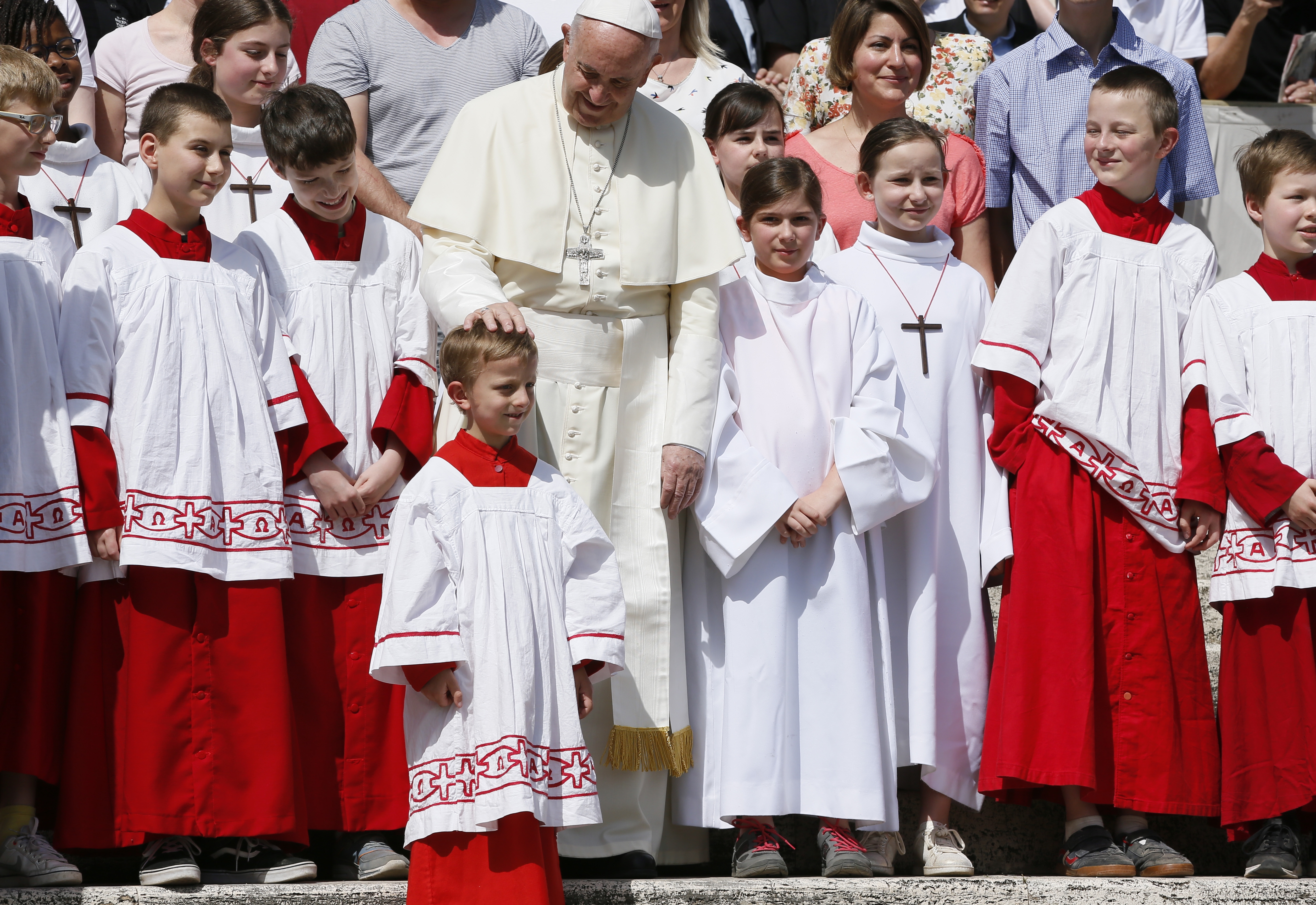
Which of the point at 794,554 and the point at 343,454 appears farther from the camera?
the point at 794,554

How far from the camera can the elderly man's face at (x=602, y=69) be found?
4.48 m

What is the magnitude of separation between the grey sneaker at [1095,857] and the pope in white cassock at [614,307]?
1119 mm

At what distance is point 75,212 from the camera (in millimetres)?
5055

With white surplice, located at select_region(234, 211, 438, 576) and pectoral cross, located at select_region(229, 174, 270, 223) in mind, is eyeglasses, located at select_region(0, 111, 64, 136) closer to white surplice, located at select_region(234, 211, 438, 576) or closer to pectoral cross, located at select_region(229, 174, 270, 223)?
white surplice, located at select_region(234, 211, 438, 576)

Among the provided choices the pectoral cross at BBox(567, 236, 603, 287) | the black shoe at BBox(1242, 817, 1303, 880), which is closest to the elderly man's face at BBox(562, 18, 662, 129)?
the pectoral cross at BBox(567, 236, 603, 287)

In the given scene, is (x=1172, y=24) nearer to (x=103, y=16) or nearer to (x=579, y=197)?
(x=579, y=197)

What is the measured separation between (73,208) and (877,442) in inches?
106

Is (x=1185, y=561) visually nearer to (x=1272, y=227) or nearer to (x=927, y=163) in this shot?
(x=1272, y=227)

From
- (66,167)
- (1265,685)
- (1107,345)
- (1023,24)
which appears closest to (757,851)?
(1265,685)

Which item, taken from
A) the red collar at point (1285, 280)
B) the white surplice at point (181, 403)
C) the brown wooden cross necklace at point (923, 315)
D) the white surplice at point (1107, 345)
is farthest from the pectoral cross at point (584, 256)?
the red collar at point (1285, 280)

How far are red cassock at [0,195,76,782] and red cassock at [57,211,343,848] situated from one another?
6cm

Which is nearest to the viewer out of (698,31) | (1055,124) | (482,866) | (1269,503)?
(482,866)

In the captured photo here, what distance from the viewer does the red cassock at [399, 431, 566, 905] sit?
388 cm

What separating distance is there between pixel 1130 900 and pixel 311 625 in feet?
8.02
